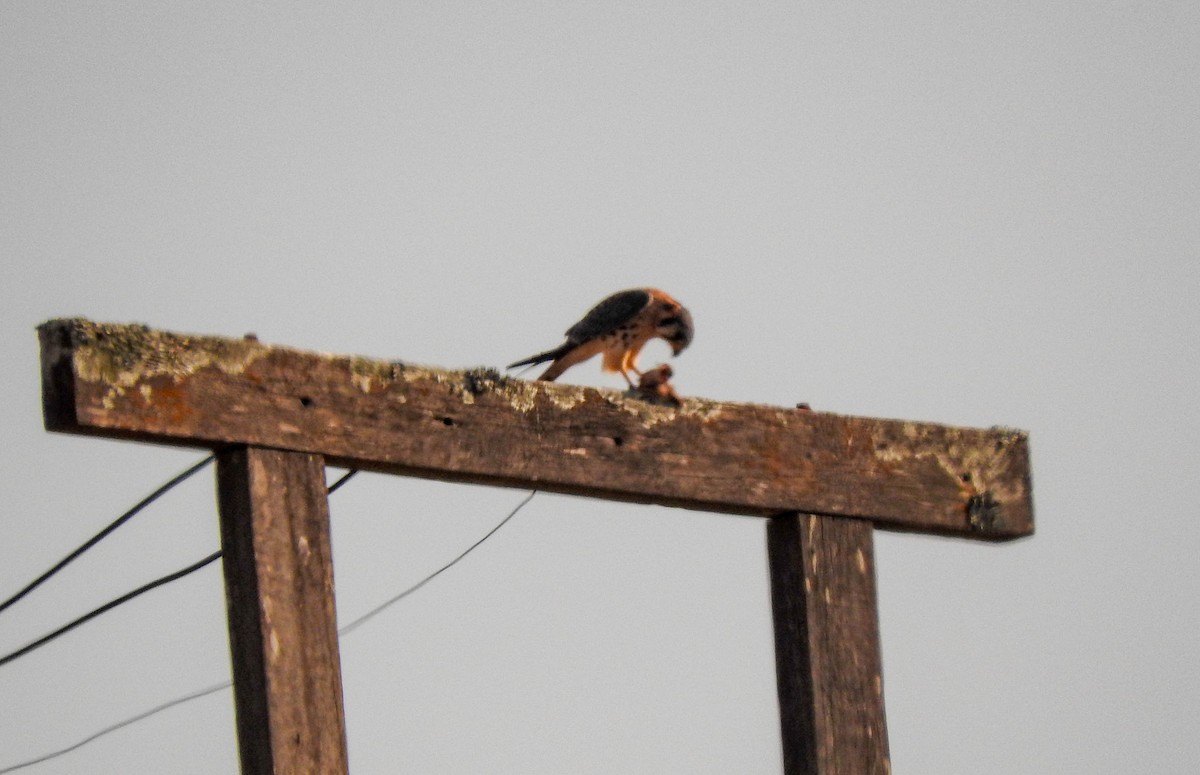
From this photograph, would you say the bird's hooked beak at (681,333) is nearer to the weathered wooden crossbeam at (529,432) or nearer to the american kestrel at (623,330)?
the american kestrel at (623,330)

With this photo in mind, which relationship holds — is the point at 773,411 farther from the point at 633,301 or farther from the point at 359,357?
the point at 633,301

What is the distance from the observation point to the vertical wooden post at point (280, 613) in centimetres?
439

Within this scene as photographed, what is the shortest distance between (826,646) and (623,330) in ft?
9.02

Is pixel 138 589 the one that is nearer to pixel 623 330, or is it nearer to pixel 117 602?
pixel 117 602

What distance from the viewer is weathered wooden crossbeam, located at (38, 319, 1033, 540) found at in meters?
4.42

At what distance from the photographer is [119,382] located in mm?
4387

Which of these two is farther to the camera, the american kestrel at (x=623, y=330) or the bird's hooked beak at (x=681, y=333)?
the bird's hooked beak at (x=681, y=333)

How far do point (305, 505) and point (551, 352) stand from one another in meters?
2.81

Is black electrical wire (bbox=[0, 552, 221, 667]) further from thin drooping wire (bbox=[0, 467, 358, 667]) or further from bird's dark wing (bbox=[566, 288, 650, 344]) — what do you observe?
A: bird's dark wing (bbox=[566, 288, 650, 344])

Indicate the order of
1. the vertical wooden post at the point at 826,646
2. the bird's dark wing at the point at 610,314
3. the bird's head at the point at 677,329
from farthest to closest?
1. the bird's head at the point at 677,329
2. the bird's dark wing at the point at 610,314
3. the vertical wooden post at the point at 826,646

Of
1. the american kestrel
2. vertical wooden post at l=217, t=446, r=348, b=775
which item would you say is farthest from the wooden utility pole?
the american kestrel

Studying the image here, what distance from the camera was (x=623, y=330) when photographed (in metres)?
7.85

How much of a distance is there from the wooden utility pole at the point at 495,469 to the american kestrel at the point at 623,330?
6.76 ft

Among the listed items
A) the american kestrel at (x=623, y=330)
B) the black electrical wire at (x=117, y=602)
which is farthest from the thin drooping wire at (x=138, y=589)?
the american kestrel at (x=623, y=330)
